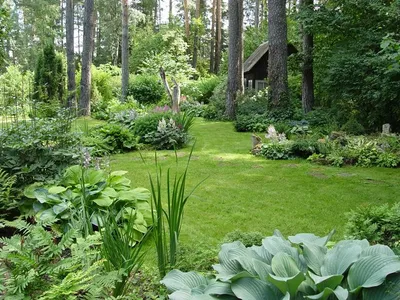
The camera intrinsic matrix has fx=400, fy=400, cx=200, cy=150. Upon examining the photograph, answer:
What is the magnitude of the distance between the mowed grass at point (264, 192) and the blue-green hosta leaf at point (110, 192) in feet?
2.54

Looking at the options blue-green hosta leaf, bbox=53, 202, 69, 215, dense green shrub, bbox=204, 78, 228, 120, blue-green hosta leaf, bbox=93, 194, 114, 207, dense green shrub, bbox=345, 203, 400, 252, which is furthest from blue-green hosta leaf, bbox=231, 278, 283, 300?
dense green shrub, bbox=204, 78, 228, 120

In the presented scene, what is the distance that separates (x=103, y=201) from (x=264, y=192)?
101 inches

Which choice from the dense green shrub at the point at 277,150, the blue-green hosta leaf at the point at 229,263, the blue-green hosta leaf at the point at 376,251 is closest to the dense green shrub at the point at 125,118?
the dense green shrub at the point at 277,150

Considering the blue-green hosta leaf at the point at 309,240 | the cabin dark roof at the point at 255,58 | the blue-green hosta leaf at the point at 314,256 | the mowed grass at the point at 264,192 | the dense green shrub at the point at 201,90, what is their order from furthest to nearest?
the dense green shrub at the point at 201,90
the cabin dark roof at the point at 255,58
the mowed grass at the point at 264,192
the blue-green hosta leaf at the point at 309,240
the blue-green hosta leaf at the point at 314,256

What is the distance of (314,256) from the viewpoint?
6.25 ft

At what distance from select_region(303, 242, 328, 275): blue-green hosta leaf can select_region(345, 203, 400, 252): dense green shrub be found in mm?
1043

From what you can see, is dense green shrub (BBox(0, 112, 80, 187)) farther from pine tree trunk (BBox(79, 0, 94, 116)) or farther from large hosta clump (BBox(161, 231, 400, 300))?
pine tree trunk (BBox(79, 0, 94, 116))

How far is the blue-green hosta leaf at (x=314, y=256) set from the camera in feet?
6.09

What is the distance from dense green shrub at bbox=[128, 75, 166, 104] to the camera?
1775cm

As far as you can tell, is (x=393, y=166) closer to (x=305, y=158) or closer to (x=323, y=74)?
(x=305, y=158)

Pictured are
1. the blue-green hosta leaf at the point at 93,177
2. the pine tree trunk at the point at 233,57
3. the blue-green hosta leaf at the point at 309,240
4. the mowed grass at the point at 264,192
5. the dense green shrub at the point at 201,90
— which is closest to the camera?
the blue-green hosta leaf at the point at 309,240

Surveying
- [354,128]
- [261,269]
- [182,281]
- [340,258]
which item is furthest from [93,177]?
[354,128]

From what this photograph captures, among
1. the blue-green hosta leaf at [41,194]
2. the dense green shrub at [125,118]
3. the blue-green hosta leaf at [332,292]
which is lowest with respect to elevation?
the blue-green hosta leaf at [41,194]

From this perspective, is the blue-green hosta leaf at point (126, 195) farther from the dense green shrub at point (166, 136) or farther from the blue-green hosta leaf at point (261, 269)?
the dense green shrub at point (166, 136)
